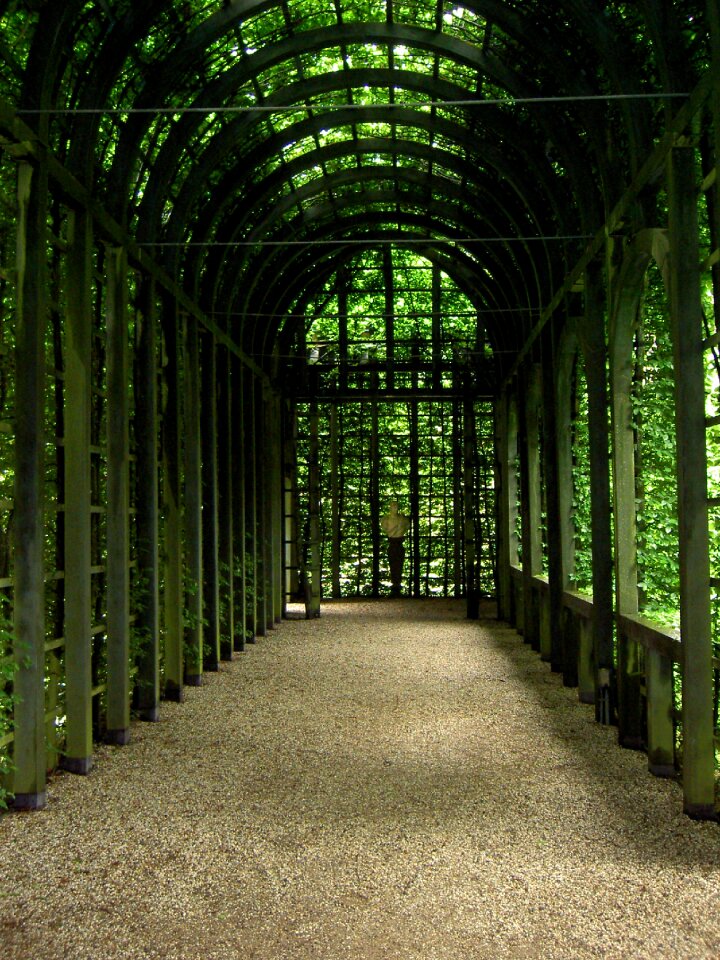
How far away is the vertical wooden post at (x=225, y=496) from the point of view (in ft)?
40.7

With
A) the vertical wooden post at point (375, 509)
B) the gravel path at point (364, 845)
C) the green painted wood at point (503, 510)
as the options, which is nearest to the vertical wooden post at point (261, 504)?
the green painted wood at point (503, 510)

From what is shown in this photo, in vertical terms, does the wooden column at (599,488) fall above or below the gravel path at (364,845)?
above

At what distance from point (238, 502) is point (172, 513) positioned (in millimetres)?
3575

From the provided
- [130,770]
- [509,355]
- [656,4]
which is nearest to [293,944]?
[130,770]

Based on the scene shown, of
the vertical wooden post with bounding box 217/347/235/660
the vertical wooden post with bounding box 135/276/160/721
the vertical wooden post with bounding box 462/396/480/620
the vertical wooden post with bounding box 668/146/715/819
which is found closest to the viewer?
the vertical wooden post with bounding box 668/146/715/819

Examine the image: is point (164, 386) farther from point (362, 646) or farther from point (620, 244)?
point (362, 646)

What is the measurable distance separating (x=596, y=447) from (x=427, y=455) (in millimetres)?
12170

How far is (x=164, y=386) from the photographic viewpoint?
31.4 feet

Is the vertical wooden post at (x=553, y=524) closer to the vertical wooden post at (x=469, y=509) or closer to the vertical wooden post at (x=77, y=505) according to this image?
the vertical wooden post at (x=77, y=505)

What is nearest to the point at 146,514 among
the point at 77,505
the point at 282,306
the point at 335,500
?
the point at 77,505

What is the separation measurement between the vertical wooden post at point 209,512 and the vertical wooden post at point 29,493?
5.36 m

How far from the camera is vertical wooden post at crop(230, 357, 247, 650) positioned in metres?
13.1

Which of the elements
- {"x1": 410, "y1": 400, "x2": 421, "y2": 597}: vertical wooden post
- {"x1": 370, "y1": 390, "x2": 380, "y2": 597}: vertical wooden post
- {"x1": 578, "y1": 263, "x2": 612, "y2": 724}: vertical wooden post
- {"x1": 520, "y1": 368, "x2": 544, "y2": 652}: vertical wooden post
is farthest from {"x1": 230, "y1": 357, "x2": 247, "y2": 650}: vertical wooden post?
{"x1": 410, "y1": 400, "x2": 421, "y2": 597}: vertical wooden post

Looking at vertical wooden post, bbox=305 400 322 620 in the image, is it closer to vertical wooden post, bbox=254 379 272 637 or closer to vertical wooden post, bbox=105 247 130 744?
vertical wooden post, bbox=254 379 272 637
